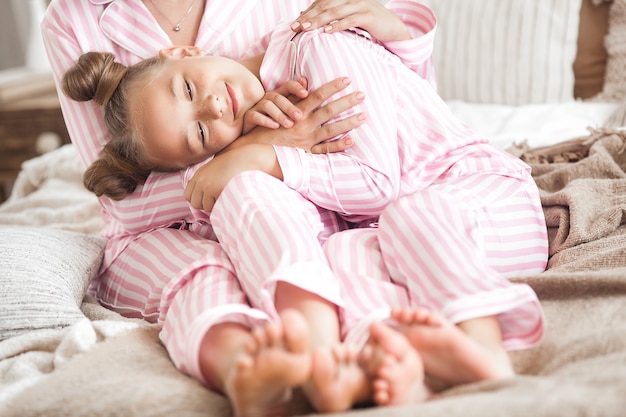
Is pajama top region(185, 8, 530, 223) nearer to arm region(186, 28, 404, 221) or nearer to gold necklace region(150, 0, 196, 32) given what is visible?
arm region(186, 28, 404, 221)

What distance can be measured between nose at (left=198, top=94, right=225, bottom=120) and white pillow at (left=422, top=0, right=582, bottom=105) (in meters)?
1.13

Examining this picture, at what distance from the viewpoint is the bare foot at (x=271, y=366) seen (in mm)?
687

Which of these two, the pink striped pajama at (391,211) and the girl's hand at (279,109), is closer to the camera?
the pink striped pajama at (391,211)

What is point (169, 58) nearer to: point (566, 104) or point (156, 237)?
point (156, 237)

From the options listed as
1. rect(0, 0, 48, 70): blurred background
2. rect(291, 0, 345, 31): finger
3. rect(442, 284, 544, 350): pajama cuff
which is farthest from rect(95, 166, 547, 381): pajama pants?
rect(0, 0, 48, 70): blurred background

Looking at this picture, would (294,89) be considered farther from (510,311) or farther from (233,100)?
(510,311)

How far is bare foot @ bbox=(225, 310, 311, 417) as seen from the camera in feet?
2.25

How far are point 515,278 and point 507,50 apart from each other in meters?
1.22

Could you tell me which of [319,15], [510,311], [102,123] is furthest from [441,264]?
[102,123]

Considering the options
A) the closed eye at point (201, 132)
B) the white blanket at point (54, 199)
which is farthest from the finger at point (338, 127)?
the white blanket at point (54, 199)

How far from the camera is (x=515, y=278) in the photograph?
100cm

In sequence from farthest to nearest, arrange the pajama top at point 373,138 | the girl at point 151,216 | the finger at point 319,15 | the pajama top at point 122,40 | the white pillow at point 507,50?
the white pillow at point 507,50, the pajama top at point 122,40, the finger at point 319,15, the pajama top at point 373,138, the girl at point 151,216

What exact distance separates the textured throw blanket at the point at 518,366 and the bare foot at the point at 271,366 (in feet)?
0.23

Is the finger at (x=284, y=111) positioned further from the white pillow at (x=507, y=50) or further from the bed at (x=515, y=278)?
the white pillow at (x=507, y=50)
